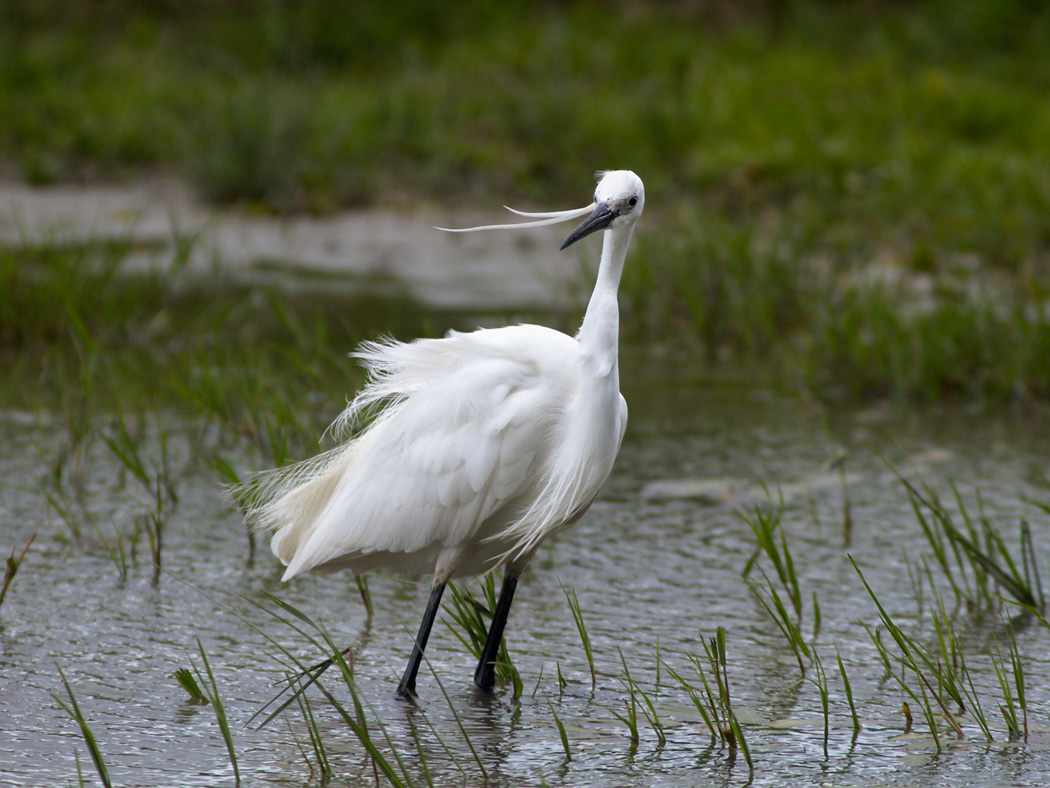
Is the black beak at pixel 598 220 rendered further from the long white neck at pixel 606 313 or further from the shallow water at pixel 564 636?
the shallow water at pixel 564 636

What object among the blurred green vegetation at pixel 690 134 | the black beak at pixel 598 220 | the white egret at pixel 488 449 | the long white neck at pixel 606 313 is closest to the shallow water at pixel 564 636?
the white egret at pixel 488 449

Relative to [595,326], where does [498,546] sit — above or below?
below

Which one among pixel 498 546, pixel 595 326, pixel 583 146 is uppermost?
pixel 583 146

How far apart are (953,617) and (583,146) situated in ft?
21.4

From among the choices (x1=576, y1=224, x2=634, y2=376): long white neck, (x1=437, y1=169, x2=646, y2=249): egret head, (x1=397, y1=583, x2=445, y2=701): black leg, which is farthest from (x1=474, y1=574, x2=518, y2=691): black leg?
(x1=437, y1=169, x2=646, y2=249): egret head

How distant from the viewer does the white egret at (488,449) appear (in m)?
2.73

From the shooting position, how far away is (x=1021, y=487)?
4402 mm

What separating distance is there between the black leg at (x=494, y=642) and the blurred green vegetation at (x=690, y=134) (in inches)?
115

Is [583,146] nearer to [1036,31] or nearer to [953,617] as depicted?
[1036,31]

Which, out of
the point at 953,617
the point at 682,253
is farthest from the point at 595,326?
the point at 682,253

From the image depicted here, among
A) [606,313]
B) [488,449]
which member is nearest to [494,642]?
[488,449]

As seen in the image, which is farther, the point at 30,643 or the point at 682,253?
the point at 682,253

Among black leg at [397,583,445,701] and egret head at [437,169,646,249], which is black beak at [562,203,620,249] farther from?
black leg at [397,583,445,701]

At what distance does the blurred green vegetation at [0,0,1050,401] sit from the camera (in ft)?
20.7
